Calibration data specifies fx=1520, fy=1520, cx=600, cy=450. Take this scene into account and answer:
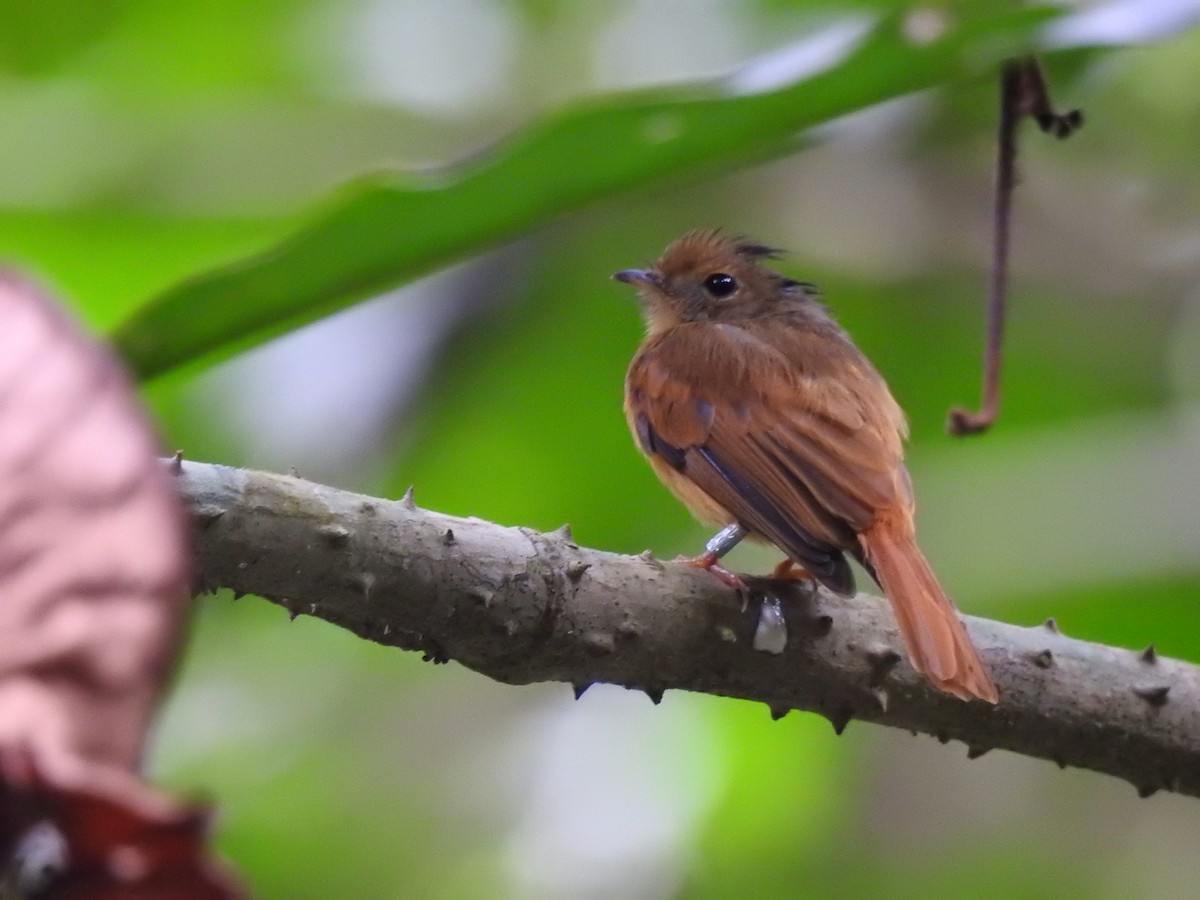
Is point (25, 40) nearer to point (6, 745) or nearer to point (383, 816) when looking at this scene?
point (383, 816)

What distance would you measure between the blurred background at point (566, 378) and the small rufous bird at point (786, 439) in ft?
1.42

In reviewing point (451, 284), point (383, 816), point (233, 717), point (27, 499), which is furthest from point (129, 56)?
point (27, 499)

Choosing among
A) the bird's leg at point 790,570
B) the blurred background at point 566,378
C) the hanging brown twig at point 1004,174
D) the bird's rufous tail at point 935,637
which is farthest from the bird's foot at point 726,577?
the blurred background at point 566,378

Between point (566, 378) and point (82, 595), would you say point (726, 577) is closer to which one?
point (82, 595)

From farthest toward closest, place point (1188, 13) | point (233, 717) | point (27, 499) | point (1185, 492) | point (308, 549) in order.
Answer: point (233, 717)
point (1185, 492)
point (1188, 13)
point (308, 549)
point (27, 499)

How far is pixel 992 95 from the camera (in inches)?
166

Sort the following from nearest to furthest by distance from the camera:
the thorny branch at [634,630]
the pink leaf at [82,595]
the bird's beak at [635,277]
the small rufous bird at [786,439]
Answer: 1. the pink leaf at [82,595]
2. the thorny branch at [634,630]
3. the small rufous bird at [786,439]
4. the bird's beak at [635,277]

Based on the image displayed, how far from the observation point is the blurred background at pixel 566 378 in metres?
3.72

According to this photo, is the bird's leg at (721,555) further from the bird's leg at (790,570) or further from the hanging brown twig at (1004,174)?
the hanging brown twig at (1004,174)

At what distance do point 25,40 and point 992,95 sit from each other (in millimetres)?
2557

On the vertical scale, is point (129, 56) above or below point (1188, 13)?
below

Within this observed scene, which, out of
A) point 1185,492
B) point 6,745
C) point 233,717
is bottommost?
point 233,717

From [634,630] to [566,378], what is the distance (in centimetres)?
228

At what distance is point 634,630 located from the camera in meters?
2.02
